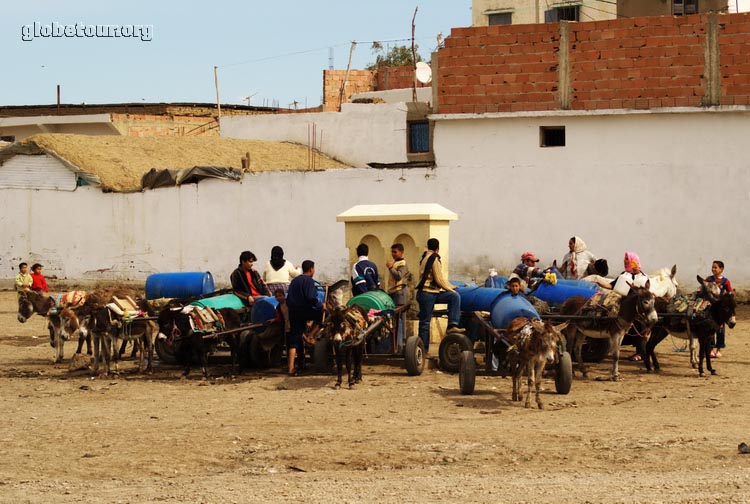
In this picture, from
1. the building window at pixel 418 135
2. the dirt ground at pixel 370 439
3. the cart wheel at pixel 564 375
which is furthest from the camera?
the building window at pixel 418 135

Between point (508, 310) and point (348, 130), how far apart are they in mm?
23024

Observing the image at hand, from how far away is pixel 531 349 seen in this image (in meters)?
13.1

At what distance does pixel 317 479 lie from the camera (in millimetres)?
9695

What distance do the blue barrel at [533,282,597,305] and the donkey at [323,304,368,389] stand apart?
10.0 ft

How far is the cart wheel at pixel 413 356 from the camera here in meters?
15.6

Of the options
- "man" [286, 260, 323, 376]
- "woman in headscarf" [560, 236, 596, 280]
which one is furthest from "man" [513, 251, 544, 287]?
"man" [286, 260, 323, 376]

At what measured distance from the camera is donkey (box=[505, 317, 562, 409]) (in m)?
13.1

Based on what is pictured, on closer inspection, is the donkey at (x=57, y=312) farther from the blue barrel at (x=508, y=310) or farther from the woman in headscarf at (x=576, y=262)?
the woman in headscarf at (x=576, y=262)

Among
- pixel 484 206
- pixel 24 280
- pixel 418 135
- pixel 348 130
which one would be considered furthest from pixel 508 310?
pixel 348 130

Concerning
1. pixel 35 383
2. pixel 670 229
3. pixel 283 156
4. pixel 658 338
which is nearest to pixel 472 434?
pixel 658 338

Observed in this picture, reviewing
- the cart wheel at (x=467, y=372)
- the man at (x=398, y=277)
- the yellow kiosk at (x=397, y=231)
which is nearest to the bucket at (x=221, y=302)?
the yellow kiosk at (x=397, y=231)

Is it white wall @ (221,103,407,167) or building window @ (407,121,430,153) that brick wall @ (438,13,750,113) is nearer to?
building window @ (407,121,430,153)

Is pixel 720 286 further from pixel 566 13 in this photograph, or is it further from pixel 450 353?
pixel 566 13

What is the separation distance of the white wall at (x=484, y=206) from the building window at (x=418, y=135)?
7937 millimetres
